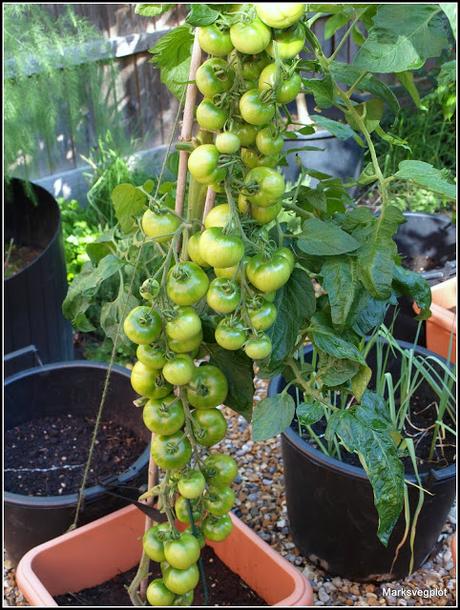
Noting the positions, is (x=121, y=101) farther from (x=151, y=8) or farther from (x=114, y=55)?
(x=151, y=8)

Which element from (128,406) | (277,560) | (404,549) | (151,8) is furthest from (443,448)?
(151,8)

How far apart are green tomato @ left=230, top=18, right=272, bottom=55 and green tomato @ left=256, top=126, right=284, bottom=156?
0.34ft

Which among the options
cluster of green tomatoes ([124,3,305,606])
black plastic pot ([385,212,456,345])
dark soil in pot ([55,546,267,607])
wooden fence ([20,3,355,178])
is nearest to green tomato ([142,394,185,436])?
cluster of green tomatoes ([124,3,305,606])

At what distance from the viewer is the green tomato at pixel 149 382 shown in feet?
3.21

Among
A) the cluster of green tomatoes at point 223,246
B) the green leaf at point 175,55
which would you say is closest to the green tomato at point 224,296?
the cluster of green tomatoes at point 223,246

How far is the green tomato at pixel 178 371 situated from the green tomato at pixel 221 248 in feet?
0.50

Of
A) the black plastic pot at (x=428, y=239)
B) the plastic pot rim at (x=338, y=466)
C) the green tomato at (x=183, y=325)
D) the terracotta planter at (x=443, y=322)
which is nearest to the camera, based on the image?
the green tomato at (x=183, y=325)

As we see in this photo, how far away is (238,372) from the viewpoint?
1049 mm

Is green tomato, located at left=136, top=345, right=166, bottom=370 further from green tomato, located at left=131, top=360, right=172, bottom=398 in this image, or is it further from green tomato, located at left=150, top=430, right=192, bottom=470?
green tomato, located at left=150, top=430, right=192, bottom=470

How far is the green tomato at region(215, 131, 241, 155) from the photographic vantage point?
33.9 inches

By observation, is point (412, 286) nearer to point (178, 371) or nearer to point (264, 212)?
point (264, 212)

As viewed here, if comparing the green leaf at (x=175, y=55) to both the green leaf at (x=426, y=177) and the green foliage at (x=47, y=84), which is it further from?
the green foliage at (x=47, y=84)

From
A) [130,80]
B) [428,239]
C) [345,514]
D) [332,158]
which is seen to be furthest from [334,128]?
[130,80]

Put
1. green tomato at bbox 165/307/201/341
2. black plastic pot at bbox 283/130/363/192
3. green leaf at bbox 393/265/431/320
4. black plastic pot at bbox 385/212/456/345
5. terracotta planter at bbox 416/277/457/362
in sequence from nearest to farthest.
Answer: green tomato at bbox 165/307/201/341, green leaf at bbox 393/265/431/320, terracotta planter at bbox 416/277/457/362, black plastic pot at bbox 385/212/456/345, black plastic pot at bbox 283/130/363/192
